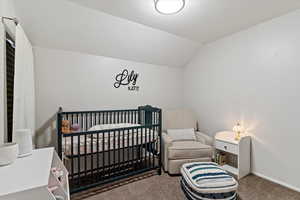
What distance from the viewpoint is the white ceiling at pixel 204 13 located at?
1.83m

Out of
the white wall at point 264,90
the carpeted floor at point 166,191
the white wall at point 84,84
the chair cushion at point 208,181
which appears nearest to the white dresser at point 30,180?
the carpeted floor at point 166,191

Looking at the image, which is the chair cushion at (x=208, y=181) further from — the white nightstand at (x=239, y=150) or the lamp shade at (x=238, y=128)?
the lamp shade at (x=238, y=128)

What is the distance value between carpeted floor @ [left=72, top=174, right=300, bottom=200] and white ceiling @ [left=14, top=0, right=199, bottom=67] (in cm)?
216

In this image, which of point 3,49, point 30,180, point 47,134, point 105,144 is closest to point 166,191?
point 105,144

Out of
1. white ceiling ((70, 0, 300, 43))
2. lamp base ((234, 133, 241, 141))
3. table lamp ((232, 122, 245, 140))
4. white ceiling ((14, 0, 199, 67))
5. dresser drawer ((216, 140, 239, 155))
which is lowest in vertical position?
dresser drawer ((216, 140, 239, 155))

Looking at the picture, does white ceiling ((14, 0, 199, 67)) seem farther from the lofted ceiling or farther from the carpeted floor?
the carpeted floor

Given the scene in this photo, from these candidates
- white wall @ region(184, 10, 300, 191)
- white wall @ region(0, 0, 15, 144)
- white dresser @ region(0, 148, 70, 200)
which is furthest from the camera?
white wall @ region(184, 10, 300, 191)

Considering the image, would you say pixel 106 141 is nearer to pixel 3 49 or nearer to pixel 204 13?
pixel 3 49

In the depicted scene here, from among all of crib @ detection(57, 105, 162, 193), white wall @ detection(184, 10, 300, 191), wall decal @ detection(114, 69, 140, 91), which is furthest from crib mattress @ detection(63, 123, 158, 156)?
white wall @ detection(184, 10, 300, 191)

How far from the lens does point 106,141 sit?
6.46 feet

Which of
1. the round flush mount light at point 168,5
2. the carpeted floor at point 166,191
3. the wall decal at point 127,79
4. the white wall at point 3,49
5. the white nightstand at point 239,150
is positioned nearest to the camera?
the white wall at point 3,49

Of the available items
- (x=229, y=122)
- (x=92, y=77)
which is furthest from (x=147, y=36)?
(x=229, y=122)

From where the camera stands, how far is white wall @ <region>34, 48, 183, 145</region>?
2268mm

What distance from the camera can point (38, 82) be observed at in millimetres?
2236
